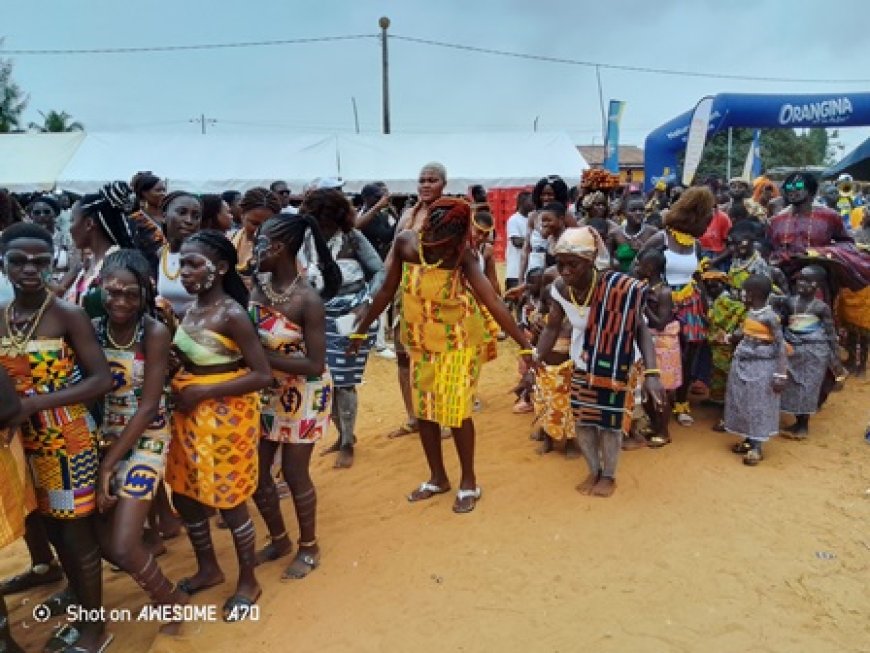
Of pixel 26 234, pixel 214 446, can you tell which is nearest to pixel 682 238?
pixel 214 446

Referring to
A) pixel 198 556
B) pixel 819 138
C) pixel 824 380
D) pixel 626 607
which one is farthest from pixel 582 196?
pixel 819 138

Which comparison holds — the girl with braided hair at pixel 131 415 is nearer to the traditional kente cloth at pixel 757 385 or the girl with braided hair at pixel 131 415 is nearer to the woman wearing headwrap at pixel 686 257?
the woman wearing headwrap at pixel 686 257

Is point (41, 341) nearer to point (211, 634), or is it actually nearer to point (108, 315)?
point (108, 315)

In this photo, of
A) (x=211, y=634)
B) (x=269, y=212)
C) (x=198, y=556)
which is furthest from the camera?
(x=269, y=212)

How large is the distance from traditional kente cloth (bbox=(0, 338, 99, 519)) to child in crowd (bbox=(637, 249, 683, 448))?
3.72m

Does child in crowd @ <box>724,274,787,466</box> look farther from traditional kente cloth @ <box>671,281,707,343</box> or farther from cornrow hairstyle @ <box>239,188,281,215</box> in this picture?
cornrow hairstyle @ <box>239,188,281,215</box>

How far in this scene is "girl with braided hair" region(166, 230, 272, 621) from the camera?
9.53 ft

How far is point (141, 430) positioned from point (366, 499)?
188cm

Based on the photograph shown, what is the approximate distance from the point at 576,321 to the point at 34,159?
18.3 metres

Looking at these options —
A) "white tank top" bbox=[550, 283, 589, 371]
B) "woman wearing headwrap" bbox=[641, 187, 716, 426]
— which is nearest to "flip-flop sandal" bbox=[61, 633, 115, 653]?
"white tank top" bbox=[550, 283, 589, 371]

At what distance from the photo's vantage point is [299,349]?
3229mm

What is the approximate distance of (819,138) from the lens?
60.8 metres

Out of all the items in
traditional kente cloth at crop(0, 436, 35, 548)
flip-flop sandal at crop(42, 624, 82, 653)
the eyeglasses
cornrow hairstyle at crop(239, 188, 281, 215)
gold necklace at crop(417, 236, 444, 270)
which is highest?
cornrow hairstyle at crop(239, 188, 281, 215)

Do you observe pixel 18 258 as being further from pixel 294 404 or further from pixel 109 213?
pixel 294 404
